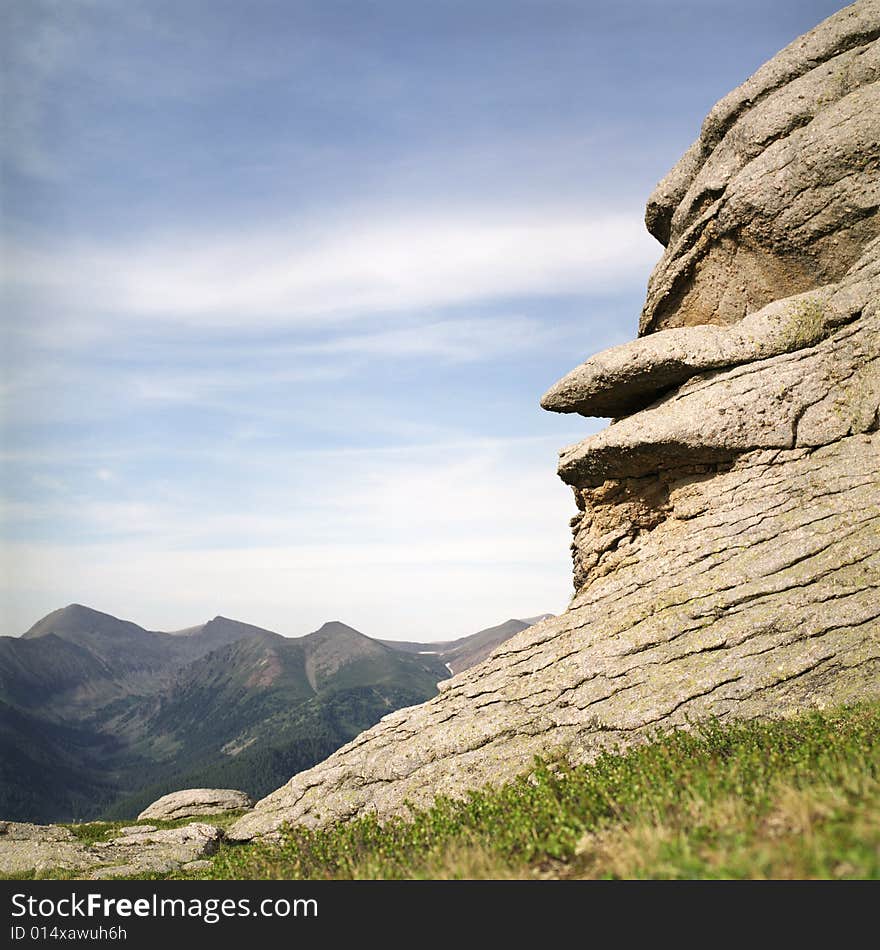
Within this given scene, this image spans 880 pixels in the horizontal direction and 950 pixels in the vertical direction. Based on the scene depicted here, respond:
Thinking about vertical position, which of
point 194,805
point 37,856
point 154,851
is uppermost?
point 37,856

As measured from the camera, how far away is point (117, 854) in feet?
87.0

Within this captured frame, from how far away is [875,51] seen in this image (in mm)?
28156

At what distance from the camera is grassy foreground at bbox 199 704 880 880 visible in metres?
8.99

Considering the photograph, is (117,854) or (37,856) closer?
(37,856)

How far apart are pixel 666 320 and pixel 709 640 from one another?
18.2 m

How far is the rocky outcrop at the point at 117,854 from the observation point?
23641mm

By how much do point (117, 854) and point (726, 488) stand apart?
26.9m

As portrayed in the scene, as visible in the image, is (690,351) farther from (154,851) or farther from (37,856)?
(37,856)

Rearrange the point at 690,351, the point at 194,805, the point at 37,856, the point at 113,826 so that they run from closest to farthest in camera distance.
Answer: the point at 37,856 < the point at 690,351 < the point at 113,826 < the point at 194,805

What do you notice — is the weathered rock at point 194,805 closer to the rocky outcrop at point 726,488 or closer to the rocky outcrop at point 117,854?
the rocky outcrop at point 117,854

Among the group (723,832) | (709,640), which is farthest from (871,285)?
(723,832)

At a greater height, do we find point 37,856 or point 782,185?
point 782,185

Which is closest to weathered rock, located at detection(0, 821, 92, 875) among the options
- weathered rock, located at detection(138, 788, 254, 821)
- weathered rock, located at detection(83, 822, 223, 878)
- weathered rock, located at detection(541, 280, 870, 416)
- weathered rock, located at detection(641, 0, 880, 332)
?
weathered rock, located at detection(83, 822, 223, 878)

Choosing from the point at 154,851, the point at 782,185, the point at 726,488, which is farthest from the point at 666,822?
the point at 782,185
